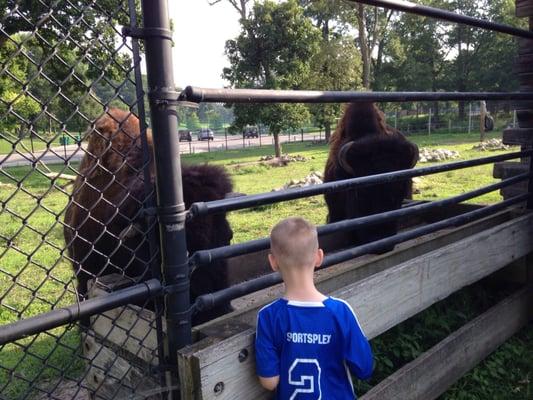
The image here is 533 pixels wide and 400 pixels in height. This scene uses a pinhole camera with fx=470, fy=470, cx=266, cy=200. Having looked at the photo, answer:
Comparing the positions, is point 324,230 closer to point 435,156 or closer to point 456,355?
point 456,355

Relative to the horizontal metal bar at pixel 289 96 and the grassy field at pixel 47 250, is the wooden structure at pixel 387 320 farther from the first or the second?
the horizontal metal bar at pixel 289 96

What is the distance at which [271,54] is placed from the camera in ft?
66.4

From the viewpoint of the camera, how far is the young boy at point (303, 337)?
1.80 meters

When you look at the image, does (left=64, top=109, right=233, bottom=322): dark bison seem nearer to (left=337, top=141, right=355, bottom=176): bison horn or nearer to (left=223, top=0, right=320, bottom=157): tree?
(left=337, top=141, right=355, bottom=176): bison horn

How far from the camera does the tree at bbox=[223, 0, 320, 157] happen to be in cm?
2009

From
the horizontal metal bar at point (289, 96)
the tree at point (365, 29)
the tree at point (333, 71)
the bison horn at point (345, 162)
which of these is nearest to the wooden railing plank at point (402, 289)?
the horizontal metal bar at point (289, 96)

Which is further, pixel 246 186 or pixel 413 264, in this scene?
pixel 246 186

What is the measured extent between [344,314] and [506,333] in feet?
8.12

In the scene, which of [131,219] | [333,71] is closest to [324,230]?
[131,219]

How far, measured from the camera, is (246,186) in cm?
1442

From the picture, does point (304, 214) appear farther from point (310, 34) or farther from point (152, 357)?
point (310, 34)

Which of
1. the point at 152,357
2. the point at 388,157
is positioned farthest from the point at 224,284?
the point at 388,157

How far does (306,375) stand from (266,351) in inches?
7.1

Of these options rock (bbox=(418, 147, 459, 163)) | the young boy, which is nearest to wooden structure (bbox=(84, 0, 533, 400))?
the young boy
